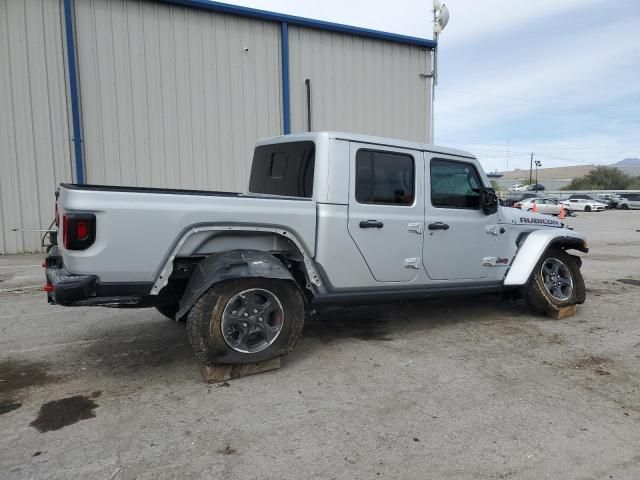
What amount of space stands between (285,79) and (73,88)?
17.5ft

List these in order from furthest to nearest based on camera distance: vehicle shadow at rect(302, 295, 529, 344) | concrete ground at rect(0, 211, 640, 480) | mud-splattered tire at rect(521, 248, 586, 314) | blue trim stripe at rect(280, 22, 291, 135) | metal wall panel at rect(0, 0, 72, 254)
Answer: blue trim stripe at rect(280, 22, 291, 135), metal wall panel at rect(0, 0, 72, 254), mud-splattered tire at rect(521, 248, 586, 314), vehicle shadow at rect(302, 295, 529, 344), concrete ground at rect(0, 211, 640, 480)

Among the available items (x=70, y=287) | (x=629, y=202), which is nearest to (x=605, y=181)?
(x=629, y=202)

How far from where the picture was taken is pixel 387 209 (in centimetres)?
462

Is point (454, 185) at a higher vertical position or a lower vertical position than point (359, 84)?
lower

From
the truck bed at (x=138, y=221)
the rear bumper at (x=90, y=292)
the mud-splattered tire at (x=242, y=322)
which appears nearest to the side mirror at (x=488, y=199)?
the mud-splattered tire at (x=242, y=322)

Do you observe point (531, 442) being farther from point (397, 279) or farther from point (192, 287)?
point (192, 287)

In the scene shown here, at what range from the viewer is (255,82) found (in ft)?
44.9

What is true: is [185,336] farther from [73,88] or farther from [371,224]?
[73,88]

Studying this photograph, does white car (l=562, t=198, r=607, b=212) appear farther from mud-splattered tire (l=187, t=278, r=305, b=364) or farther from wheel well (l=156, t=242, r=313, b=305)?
mud-splattered tire (l=187, t=278, r=305, b=364)

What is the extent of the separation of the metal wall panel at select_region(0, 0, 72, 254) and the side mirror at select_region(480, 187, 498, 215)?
33.6 ft

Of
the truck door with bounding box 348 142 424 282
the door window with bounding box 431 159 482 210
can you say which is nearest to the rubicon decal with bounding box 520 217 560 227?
the door window with bounding box 431 159 482 210

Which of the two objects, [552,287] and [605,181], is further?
Result: [605,181]

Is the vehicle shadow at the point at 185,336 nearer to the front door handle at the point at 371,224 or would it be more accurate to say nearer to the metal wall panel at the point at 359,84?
the front door handle at the point at 371,224

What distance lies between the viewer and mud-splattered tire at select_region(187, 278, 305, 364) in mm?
3736
